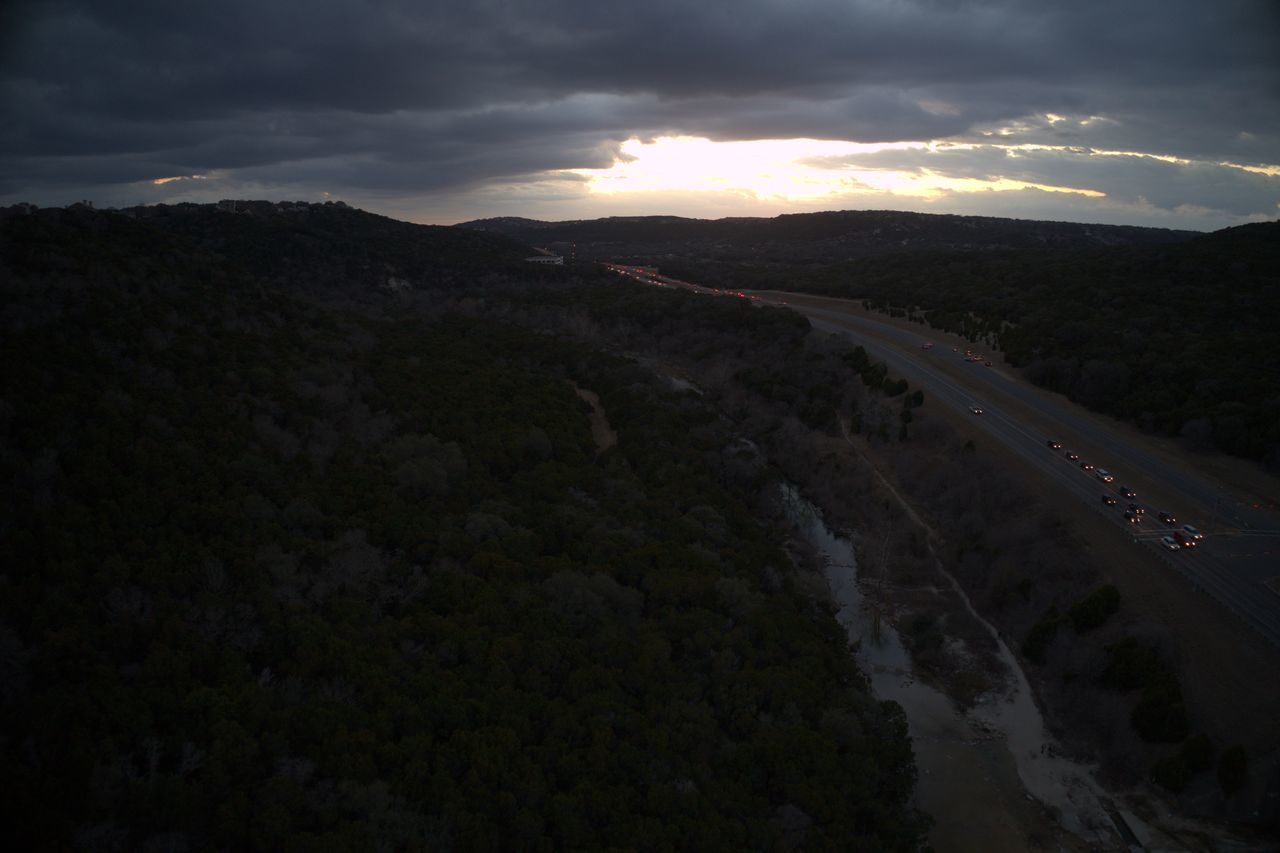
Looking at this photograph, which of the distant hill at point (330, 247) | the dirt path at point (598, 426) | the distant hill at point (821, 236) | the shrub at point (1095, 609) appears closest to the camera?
the shrub at point (1095, 609)

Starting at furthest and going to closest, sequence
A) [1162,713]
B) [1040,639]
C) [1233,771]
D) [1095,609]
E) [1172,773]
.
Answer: [1040,639]
[1095,609]
[1162,713]
[1172,773]
[1233,771]

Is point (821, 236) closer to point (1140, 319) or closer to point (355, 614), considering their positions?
point (1140, 319)

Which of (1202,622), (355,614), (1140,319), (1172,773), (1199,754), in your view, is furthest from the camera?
(1140,319)

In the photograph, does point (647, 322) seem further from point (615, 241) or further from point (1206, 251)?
point (615, 241)

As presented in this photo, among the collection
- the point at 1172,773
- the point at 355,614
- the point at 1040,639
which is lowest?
the point at 1172,773

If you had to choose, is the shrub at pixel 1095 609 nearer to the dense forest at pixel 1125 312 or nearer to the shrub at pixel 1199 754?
the shrub at pixel 1199 754

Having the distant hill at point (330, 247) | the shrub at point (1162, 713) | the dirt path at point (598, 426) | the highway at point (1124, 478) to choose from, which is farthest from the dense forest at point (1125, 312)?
the distant hill at point (330, 247)

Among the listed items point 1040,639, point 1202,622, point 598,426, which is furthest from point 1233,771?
point 598,426
